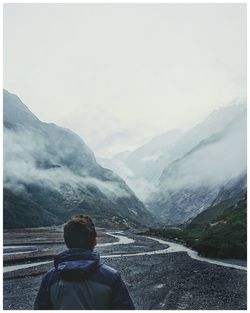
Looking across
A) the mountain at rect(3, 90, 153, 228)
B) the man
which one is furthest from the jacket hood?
the mountain at rect(3, 90, 153, 228)

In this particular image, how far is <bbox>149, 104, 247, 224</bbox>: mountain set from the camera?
133 feet

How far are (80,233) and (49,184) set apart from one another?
7194 cm

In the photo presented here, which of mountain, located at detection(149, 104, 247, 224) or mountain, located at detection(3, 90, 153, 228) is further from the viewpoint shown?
mountain, located at detection(3, 90, 153, 228)

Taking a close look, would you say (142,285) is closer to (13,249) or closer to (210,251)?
(210,251)

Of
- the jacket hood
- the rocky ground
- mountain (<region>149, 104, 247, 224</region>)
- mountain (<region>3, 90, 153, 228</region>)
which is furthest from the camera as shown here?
mountain (<region>3, 90, 153, 228</region>)

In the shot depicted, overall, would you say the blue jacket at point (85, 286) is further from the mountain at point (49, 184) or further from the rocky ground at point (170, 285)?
the mountain at point (49, 184)

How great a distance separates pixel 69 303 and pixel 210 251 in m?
31.8

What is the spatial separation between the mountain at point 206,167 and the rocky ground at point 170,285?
9.01m

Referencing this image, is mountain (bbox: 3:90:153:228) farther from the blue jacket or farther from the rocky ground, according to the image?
the blue jacket

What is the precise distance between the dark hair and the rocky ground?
534 inches

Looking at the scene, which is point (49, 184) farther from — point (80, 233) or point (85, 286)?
point (85, 286)

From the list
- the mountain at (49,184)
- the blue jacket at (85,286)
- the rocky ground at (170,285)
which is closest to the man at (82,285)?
the blue jacket at (85,286)

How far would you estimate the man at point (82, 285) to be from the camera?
11.6 feet

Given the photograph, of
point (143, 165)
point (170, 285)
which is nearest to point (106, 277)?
point (170, 285)
